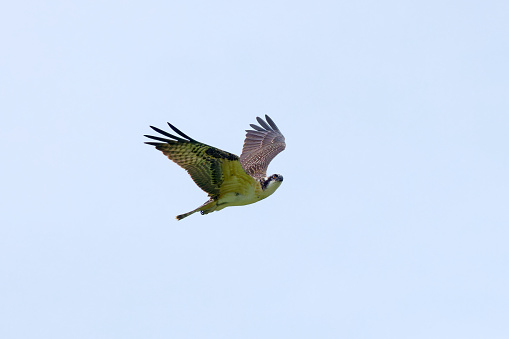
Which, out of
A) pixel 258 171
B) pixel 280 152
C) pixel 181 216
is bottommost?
pixel 181 216

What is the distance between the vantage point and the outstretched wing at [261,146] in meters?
19.9

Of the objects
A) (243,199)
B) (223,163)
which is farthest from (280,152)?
(223,163)

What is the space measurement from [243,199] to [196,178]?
4.78 feet

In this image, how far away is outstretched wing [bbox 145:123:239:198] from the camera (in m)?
14.8

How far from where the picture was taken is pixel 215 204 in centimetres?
1656

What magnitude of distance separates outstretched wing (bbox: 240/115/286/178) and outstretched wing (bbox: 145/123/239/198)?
3601 millimetres

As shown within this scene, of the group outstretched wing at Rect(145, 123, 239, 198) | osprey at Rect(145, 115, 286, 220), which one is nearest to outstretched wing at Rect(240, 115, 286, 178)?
osprey at Rect(145, 115, 286, 220)

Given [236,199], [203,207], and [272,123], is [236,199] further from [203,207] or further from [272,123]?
[272,123]

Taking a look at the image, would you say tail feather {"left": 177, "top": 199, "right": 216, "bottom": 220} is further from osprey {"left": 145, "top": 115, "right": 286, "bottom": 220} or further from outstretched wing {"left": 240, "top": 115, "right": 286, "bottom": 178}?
outstretched wing {"left": 240, "top": 115, "right": 286, "bottom": 178}

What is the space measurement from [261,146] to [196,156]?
22.0 feet

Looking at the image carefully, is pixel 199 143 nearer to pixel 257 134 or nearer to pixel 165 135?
pixel 165 135

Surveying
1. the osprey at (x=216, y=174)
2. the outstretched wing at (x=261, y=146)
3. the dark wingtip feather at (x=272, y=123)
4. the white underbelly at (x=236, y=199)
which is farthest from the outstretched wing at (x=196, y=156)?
the dark wingtip feather at (x=272, y=123)

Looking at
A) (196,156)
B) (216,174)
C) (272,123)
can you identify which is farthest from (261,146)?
(196,156)

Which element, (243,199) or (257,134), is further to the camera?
(257,134)
